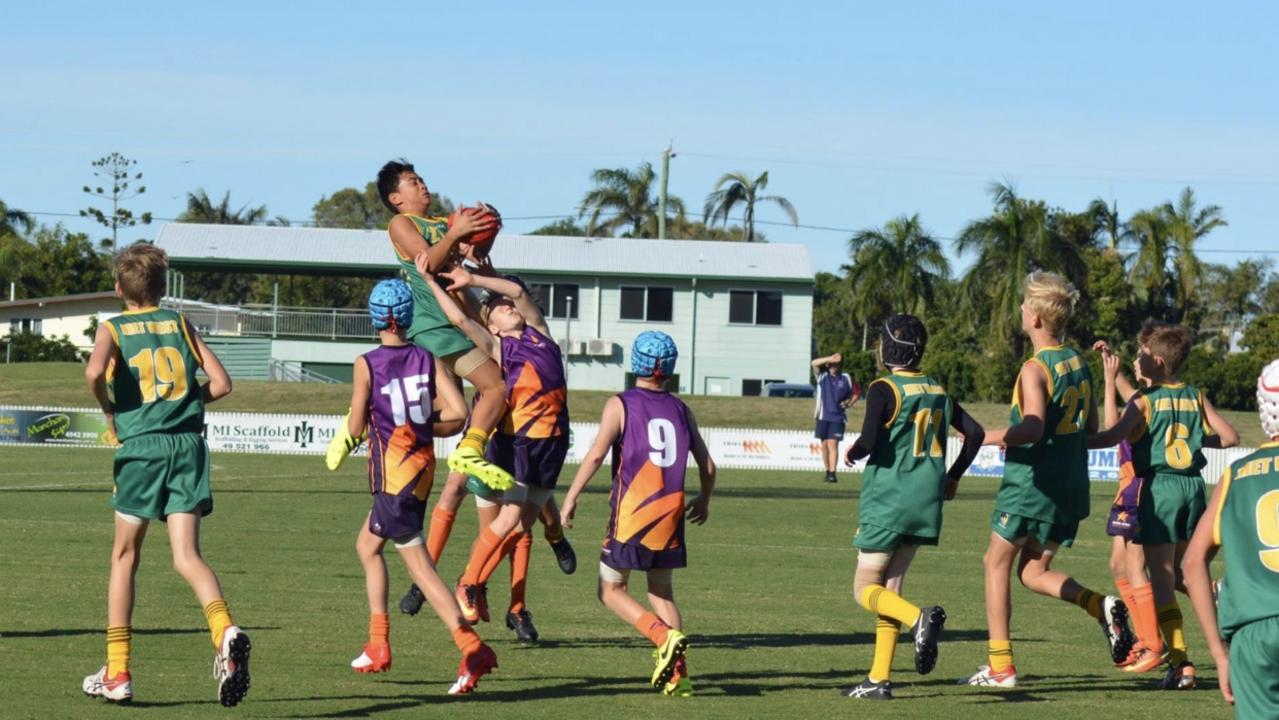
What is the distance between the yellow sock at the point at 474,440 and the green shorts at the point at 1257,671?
4.56 m

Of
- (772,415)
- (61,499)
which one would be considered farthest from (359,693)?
(772,415)

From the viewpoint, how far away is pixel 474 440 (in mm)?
8766

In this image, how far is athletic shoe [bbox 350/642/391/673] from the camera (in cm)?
841

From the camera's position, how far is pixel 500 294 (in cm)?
995

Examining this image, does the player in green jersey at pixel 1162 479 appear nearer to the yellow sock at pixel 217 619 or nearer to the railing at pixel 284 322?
the yellow sock at pixel 217 619

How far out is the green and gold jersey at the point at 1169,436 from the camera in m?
9.32

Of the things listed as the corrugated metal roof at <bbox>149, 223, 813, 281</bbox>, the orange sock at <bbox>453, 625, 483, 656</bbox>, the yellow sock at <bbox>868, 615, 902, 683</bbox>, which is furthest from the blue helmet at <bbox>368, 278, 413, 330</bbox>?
the corrugated metal roof at <bbox>149, 223, 813, 281</bbox>

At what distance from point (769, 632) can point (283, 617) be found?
2.97 metres

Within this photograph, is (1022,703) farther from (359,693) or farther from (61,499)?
(61,499)

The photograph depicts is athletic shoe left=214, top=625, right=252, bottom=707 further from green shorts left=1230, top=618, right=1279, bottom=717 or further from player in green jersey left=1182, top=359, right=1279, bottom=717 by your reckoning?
green shorts left=1230, top=618, right=1279, bottom=717

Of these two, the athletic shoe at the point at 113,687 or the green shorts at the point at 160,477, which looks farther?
the green shorts at the point at 160,477

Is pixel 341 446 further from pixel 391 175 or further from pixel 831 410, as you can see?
pixel 831 410

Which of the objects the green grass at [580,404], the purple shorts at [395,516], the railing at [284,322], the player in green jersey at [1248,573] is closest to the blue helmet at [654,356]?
the purple shorts at [395,516]

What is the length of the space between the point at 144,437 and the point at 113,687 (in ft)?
3.50
